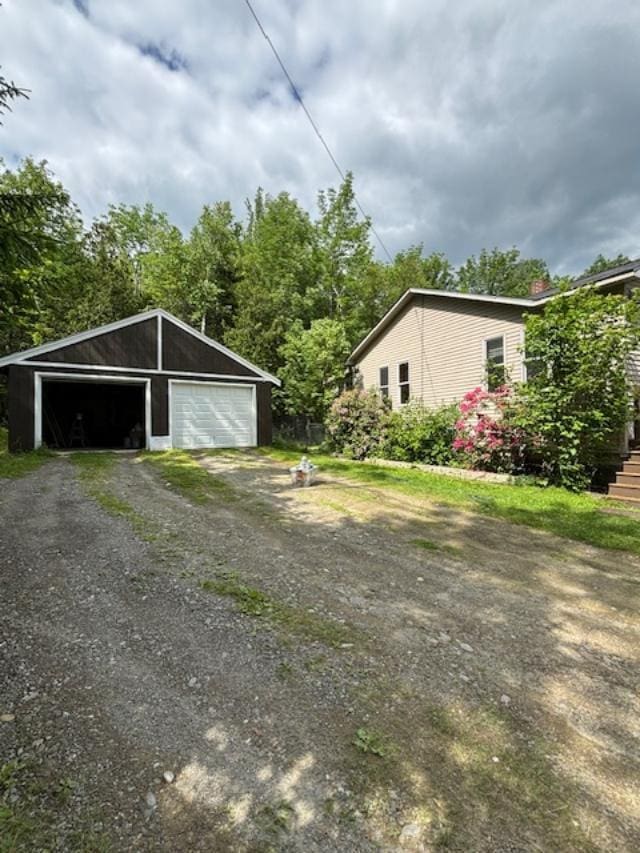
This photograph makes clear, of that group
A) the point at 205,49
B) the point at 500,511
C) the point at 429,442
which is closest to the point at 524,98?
the point at 205,49

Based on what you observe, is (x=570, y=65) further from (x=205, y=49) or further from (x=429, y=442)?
(x=429, y=442)

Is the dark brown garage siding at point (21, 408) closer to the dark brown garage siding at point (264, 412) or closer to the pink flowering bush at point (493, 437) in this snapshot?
the dark brown garage siding at point (264, 412)

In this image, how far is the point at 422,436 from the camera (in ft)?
34.4

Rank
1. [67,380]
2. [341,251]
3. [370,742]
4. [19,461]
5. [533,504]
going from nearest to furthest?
[370,742]
[533,504]
[19,461]
[67,380]
[341,251]

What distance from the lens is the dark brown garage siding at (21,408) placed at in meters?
10.9

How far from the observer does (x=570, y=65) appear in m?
8.53

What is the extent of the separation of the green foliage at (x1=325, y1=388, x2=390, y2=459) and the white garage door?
308 cm

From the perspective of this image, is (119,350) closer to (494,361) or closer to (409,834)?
(494,361)

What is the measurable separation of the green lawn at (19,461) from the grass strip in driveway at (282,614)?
22.4 ft

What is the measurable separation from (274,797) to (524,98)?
45.3 feet

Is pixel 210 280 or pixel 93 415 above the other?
pixel 210 280

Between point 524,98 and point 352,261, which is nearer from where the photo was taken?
point 524,98

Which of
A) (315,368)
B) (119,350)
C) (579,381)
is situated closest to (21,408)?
(119,350)

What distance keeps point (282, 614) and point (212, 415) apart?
11.3 meters
